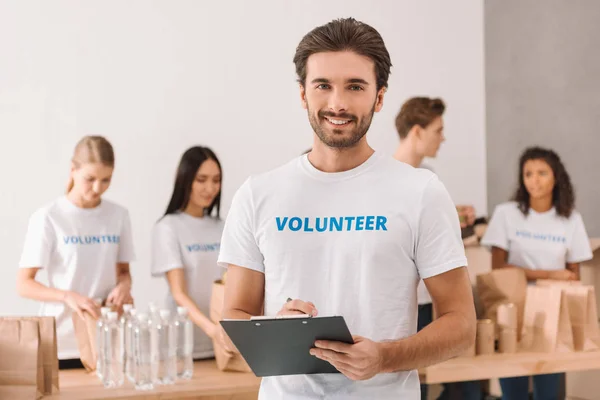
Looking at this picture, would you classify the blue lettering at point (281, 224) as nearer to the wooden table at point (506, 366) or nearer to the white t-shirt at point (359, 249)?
the white t-shirt at point (359, 249)

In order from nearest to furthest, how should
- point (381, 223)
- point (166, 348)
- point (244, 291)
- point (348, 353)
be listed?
1. point (348, 353)
2. point (381, 223)
3. point (244, 291)
4. point (166, 348)

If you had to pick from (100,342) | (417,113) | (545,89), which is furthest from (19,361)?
(545,89)

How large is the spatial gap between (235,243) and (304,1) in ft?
11.3

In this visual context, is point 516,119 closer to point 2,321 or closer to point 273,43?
point 273,43

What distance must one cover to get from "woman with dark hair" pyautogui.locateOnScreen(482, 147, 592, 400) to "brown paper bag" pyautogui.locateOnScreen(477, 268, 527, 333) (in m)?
0.53

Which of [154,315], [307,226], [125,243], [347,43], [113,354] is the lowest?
[113,354]

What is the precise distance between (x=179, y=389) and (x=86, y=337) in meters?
0.42

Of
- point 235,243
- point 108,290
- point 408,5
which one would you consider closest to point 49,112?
point 108,290

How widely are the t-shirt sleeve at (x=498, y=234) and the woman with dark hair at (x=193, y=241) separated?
140cm

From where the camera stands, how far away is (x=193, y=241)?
3.34 meters

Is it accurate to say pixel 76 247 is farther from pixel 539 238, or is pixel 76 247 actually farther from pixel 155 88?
pixel 539 238

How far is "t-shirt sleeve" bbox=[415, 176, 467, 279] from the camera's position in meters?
1.47

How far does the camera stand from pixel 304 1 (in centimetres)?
477

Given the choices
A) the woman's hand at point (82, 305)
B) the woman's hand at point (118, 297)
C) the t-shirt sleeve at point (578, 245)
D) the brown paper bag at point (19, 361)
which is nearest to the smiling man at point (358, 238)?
the brown paper bag at point (19, 361)
